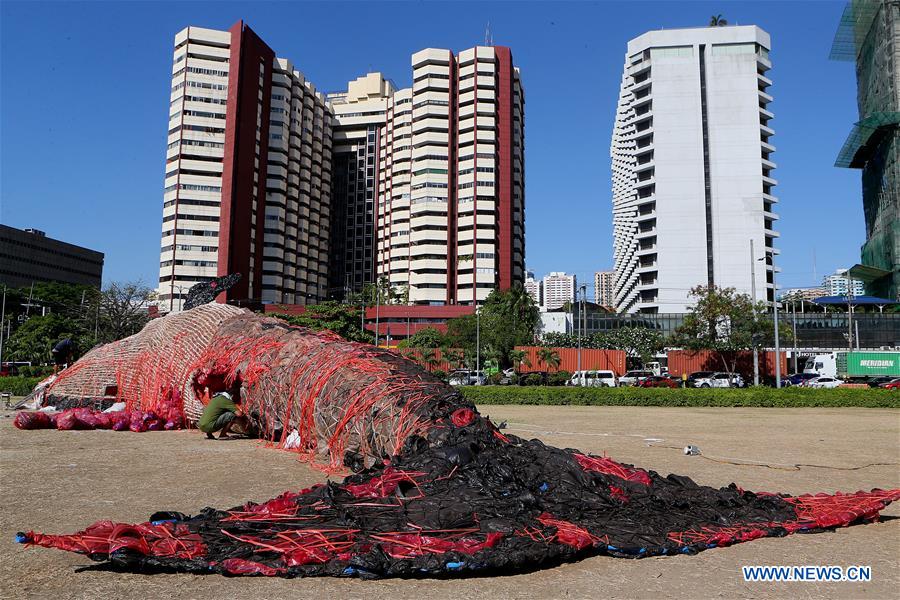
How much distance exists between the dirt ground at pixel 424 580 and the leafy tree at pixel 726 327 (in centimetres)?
2932

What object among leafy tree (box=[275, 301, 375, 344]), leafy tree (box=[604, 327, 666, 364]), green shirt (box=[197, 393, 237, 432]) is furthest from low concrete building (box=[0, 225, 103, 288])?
green shirt (box=[197, 393, 237, 432])

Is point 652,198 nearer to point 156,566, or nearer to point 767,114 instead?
point 767,114

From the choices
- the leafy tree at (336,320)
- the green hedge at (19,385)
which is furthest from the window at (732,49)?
the green hedge at (19,385)

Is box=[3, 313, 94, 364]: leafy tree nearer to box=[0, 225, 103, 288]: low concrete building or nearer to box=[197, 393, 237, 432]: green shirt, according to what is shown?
box=[197, 393, 237, 432]: green shirt

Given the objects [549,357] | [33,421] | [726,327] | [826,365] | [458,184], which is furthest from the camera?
[458,184]

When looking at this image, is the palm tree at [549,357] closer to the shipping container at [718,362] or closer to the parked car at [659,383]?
the parked car at [659,383]

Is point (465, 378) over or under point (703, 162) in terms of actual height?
under

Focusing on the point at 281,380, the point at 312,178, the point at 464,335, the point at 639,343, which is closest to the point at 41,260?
the point at 312,178

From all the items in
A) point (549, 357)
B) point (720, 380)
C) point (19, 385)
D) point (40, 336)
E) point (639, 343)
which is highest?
point (40, 336)

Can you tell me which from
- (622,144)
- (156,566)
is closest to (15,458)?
(156,566)

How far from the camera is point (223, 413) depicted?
1182 centimetres

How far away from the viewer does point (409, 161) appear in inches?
3580

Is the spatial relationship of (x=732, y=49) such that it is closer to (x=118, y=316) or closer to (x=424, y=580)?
(x=118, y=316)

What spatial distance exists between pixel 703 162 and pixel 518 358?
45446 millimetres
